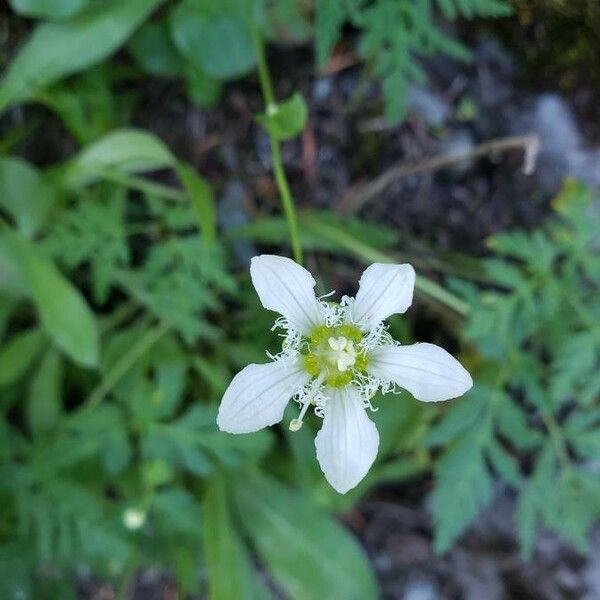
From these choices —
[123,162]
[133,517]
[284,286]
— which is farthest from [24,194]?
[284,286]

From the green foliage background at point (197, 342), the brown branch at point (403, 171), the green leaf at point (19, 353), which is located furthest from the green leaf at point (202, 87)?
the green leaf at point (19, 353)

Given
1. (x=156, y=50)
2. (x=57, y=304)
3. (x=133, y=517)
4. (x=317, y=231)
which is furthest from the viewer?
(x=156, y=50)

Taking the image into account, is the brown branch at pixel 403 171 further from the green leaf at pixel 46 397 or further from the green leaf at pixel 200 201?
the green leaf at pixel 46 397

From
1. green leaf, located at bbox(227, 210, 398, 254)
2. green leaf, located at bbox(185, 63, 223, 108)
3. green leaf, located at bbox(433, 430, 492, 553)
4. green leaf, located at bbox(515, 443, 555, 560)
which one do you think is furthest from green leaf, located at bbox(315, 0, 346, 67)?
green leaf, located at bbox(515, 443, 555, 560)

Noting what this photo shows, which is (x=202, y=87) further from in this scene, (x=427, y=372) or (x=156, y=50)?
(x=427, y=372)

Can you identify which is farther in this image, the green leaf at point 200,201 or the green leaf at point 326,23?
the green leaf at point 200,201

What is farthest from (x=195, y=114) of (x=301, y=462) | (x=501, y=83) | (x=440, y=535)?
(x=440, y=535)

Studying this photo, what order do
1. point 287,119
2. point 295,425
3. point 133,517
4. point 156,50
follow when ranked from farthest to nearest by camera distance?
1. point 156,50
2. point 133,517
3. point 287,119
4. point 295,425
